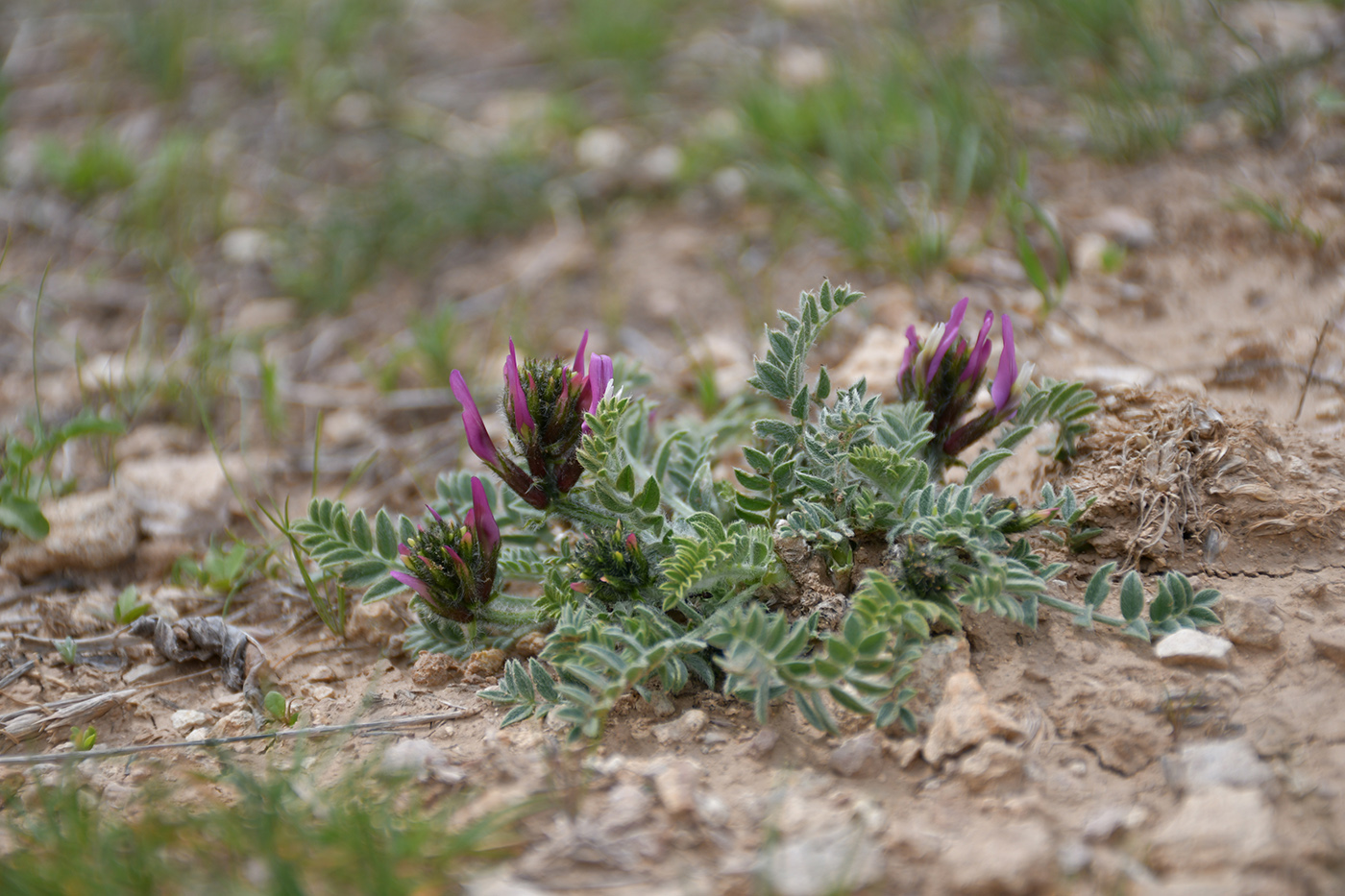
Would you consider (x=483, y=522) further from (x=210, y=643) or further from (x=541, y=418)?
(x=210, y=643)

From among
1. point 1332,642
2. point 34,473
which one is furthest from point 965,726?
point 34,473

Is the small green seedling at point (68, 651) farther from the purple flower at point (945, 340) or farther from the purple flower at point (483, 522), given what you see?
the purple flower at point (945, 340)

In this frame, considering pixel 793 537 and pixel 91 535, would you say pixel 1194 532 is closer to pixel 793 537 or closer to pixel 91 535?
pixel 793 537

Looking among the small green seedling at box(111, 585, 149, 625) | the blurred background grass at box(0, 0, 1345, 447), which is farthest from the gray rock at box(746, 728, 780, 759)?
the small green seedling at box(111, 585, 149, 625)

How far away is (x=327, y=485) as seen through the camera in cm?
336

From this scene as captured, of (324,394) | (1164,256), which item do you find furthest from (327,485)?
(1164,256)

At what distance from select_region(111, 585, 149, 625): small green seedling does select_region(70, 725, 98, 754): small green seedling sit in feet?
1.27

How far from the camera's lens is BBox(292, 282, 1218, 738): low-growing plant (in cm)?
188

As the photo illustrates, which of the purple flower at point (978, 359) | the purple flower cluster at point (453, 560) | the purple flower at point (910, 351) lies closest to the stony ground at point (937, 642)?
the purple flower cluster at point (453, 560)

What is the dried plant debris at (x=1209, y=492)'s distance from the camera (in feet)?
7.18

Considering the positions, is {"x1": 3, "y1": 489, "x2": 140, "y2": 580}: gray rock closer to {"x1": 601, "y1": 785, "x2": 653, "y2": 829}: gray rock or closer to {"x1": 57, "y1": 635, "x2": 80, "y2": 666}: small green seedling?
{"x1": 57, "y1": 635, "x2": 80, "y2": 666}: small green seedling

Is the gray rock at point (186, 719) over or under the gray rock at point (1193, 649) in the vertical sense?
under

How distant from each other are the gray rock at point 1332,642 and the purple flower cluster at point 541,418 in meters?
1.51

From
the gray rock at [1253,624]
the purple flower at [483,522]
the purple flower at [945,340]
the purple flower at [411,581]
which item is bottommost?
the gray rock at [1253,624]
